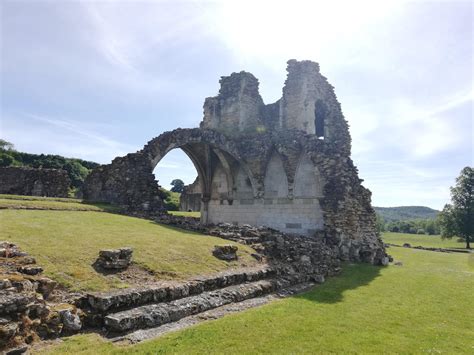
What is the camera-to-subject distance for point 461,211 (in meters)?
38.6

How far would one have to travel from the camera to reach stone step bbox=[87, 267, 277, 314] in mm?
5676

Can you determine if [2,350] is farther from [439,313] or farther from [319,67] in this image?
[319,67]

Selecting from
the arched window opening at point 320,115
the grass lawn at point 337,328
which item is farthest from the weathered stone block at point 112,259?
the arched window opening at point 320,115

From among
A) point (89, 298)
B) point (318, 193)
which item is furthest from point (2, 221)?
point (318, 193)

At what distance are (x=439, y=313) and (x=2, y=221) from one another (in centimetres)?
1120

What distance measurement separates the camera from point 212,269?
8.77 meters

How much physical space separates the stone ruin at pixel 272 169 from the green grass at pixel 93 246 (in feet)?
17.6

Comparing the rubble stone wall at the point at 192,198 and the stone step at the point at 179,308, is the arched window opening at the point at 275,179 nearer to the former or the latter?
the stone step at the point at 179,308

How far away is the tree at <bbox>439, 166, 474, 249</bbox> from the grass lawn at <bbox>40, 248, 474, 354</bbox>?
3294 centimetres

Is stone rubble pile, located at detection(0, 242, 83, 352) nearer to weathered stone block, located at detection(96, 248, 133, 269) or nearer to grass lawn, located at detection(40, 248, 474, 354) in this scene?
grass lawn, located at detection(40, 248, 474, 354)

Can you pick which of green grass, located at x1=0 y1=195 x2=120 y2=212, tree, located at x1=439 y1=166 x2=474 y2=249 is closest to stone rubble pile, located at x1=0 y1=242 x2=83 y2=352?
green grass, located at x1=0 y1=195 x2=120 y2=212

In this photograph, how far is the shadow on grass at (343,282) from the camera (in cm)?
894

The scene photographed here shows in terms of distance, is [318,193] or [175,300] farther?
[318,193]

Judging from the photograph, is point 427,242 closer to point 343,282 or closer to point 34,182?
point 343,282
